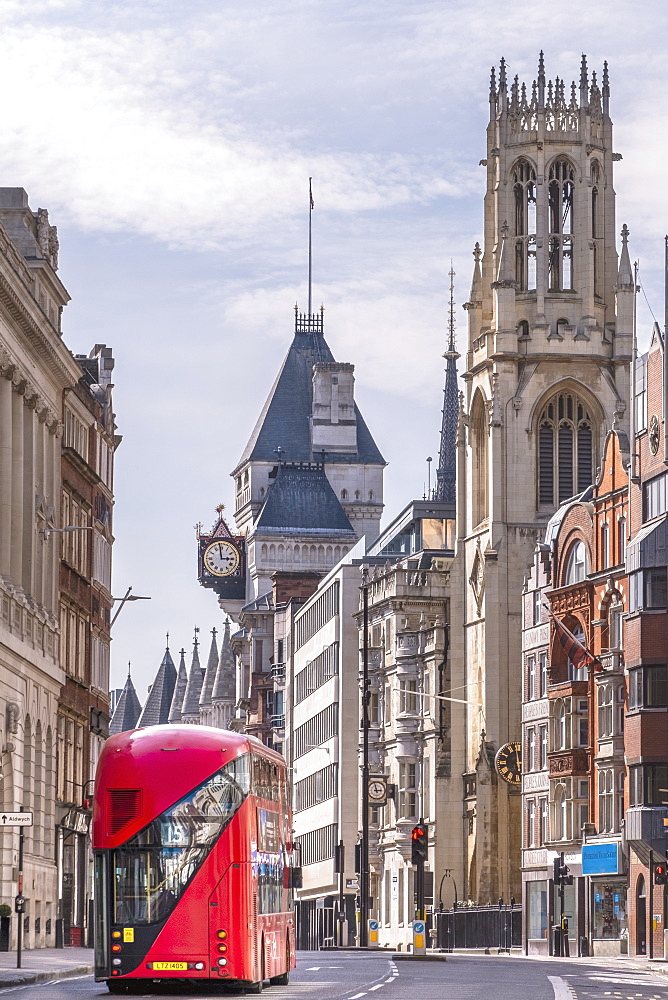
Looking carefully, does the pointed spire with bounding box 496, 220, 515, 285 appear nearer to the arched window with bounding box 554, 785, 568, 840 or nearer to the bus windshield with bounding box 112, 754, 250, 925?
the arched window with bounding box 554, 785, 568, 840

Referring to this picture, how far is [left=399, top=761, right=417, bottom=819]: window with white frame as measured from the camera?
129125 millimetres

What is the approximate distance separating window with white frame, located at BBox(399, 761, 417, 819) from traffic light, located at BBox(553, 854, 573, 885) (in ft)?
103

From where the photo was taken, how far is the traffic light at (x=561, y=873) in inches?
3462

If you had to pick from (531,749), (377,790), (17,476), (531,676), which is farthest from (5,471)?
(377,790)

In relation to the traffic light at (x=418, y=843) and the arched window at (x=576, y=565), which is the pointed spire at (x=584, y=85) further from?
the traffic light at (x=418, y=843)

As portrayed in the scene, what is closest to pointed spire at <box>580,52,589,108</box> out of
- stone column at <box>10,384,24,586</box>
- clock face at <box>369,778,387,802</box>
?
clock face at <box>369,778,387,802</box>

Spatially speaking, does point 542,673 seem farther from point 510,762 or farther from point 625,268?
point 625,268

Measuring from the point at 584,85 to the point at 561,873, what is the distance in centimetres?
5184

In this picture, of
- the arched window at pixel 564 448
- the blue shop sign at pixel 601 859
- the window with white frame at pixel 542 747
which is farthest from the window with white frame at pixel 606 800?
the arched window at pixel 564 448

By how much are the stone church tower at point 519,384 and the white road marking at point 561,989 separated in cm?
6670

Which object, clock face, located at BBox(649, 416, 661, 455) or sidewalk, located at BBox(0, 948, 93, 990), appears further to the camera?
clock face, located at BBox(649, 416, 661, 455)

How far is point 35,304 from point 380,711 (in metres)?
73.5

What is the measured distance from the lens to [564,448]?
402 ft

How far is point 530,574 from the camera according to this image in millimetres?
108875
